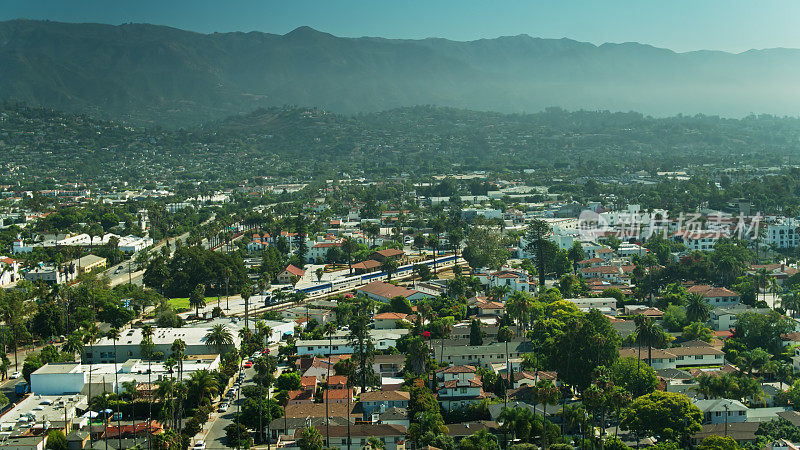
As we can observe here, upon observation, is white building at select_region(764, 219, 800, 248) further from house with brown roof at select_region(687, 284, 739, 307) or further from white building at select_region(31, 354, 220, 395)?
white building at select_region(31, 354, 220, 395)

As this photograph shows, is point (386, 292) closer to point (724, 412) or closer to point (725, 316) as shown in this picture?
point (725, 316)

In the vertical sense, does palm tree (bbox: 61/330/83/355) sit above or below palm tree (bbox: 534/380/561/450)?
below

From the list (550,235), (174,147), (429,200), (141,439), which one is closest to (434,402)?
(141,439)

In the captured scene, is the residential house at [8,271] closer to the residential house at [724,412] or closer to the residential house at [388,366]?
the residential house at [388,366]

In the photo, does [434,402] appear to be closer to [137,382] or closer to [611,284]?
[137,382]

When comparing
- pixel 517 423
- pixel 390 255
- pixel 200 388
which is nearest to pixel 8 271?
pixel 390 255

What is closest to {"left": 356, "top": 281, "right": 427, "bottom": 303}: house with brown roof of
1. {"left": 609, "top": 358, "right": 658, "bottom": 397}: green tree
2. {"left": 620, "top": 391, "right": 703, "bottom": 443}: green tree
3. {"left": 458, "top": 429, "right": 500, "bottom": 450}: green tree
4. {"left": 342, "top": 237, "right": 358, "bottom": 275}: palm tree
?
{"left": 342, "top": 237, "right": 358, "bottom": 275}: palm tree
